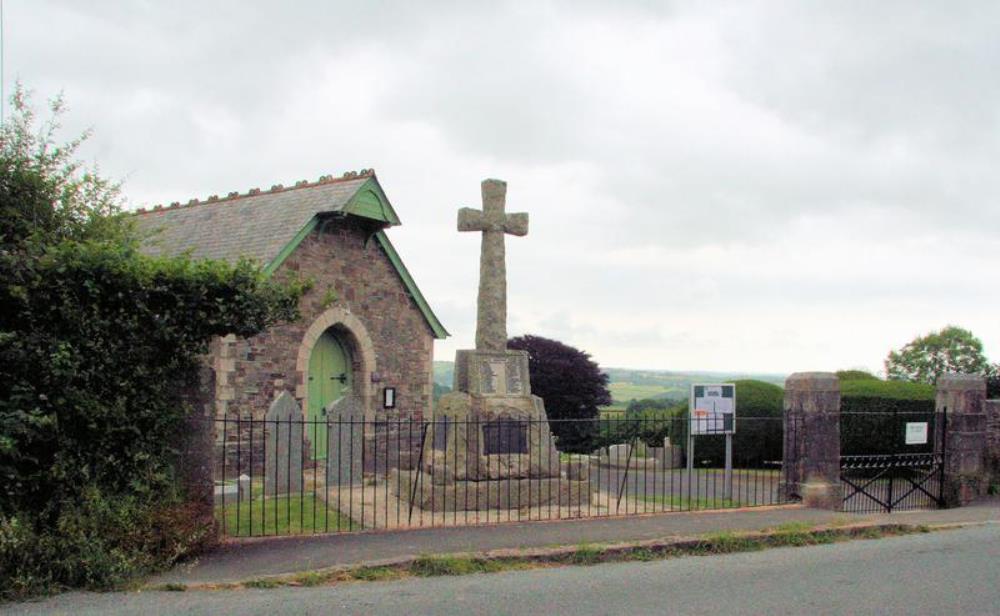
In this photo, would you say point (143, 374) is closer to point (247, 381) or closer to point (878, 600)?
point (878, 600)

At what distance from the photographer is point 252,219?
17.6 meters

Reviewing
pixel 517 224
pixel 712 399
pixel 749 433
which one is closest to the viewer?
pixel 517 224

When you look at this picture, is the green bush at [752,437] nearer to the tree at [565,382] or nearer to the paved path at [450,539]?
the paved path at [450,539]

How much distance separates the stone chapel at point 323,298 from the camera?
51.9ft

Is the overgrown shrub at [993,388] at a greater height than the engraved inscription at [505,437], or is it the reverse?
the overgrown shrub at [993,388]

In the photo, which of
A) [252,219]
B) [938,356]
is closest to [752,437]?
[252,219]

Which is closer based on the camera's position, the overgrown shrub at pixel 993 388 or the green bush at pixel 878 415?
the green bush at pixel 878 415

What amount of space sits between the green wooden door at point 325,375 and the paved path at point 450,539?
792 centimetres

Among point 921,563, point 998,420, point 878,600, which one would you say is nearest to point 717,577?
point 878,600

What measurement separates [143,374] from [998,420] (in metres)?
13.5

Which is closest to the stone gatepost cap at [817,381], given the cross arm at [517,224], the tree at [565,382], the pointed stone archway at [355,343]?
the cross arm at [517,224]

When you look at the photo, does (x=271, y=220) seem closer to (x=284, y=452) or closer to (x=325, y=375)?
(x=325, y=375)

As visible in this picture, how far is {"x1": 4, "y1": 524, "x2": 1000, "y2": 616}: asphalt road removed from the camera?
648 centimetres

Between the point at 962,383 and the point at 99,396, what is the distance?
12547mm
